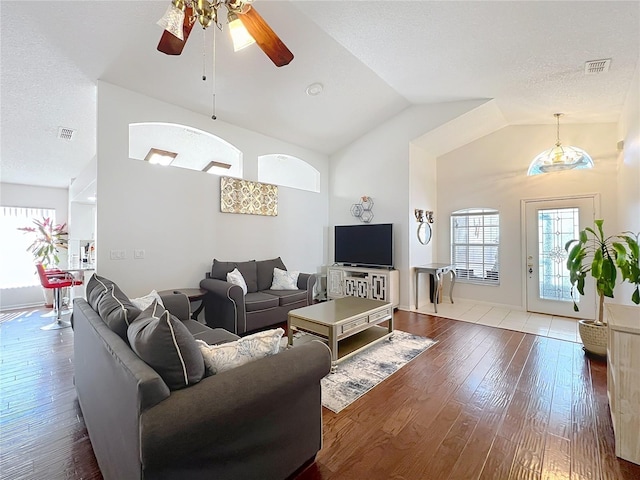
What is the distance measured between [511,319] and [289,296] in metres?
3.59

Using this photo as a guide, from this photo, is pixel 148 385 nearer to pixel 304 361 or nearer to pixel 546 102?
pixel 304 361

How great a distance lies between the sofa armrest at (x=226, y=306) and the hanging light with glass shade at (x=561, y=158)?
5223 mm

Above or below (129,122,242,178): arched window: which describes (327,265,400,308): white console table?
below

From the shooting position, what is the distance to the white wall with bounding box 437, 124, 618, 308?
177 inches

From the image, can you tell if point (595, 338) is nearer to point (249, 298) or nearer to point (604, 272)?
point (604, 272)

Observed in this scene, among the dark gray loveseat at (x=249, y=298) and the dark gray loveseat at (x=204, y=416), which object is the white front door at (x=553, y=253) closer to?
the dark gray loveseat at (x=249, y=298)

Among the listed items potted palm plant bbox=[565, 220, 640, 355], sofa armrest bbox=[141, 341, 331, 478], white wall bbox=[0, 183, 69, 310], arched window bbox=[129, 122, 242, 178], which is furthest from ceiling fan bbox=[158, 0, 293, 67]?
white wall bbox=[0, 183, 69, 310]

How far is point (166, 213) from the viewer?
13.3 feet

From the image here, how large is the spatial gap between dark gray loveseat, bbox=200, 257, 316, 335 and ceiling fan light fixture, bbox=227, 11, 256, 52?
2658mm

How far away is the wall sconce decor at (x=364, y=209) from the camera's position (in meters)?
5.78

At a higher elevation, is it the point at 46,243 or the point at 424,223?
the point at 424,223

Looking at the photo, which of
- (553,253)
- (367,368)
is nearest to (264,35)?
(367,368)

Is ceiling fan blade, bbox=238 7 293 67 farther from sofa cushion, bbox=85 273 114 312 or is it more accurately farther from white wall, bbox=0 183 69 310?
white wall, bbox=0 183 69 310

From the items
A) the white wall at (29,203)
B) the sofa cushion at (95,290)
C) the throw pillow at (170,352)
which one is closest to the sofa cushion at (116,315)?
the sofa cushion at (95,290)
